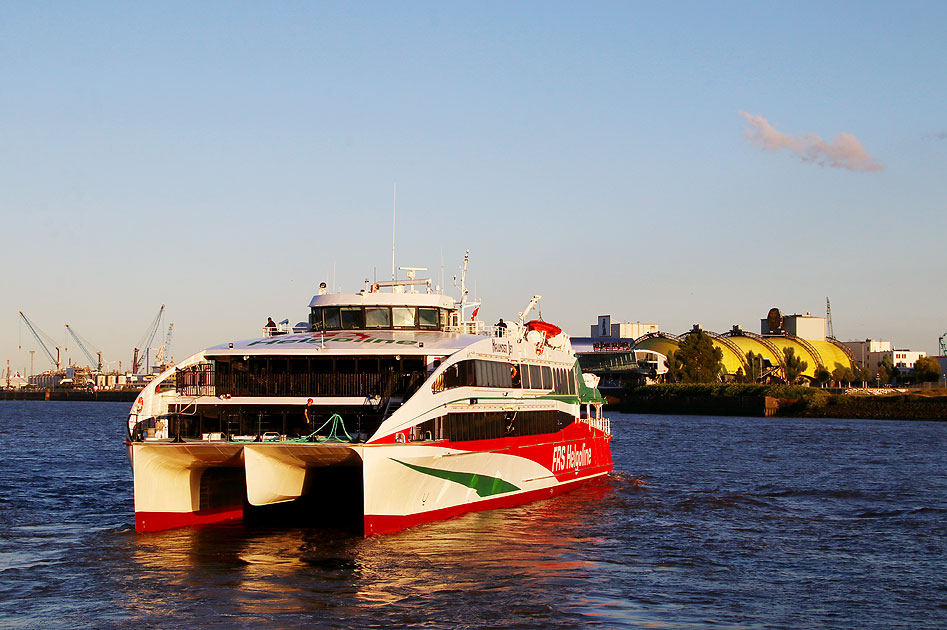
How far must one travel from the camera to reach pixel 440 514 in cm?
2639

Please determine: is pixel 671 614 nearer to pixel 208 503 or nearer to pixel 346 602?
pixel 346 602

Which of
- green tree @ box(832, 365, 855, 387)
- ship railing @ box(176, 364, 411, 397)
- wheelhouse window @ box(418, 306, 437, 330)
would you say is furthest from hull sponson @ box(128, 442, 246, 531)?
green tree @ box(832, 365, 855, 387)

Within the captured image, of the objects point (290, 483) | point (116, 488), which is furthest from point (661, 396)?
point (290, 483)

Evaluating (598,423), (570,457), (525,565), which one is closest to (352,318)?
(570,457)

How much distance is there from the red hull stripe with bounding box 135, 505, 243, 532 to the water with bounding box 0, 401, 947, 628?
0.29m

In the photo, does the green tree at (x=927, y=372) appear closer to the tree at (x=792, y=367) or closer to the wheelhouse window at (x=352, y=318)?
the tree at (x=792, y=367)

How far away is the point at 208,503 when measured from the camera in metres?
27.2

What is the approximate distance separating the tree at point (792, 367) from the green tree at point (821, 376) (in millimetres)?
2211

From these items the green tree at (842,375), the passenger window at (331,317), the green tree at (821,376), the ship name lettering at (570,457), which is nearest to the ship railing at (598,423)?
the ship name lettering at (570,457)

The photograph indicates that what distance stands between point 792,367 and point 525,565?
142854mm

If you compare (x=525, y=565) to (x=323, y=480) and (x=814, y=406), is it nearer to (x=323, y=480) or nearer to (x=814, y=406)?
(x=323, y=480)

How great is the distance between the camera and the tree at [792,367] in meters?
157

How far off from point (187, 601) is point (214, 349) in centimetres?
913

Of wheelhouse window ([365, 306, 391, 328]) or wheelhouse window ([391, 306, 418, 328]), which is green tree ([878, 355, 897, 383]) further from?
wheelhouse window ([365, 306, 391, 328])
